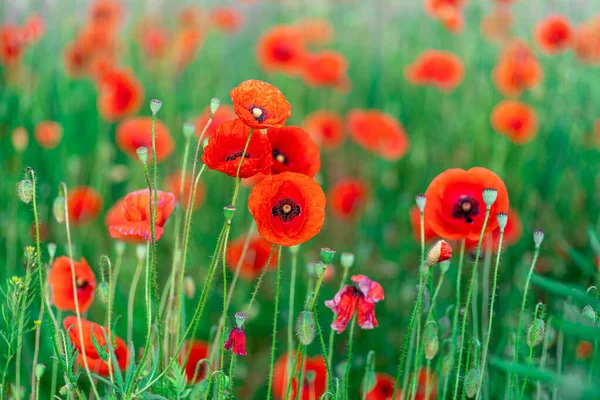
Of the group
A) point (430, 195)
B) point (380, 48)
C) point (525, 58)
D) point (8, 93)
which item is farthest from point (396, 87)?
point (430, 195)

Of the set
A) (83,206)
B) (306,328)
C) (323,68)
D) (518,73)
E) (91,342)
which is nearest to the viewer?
(306,328)

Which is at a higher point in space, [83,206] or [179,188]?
[179,188]

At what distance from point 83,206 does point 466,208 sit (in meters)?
1.43

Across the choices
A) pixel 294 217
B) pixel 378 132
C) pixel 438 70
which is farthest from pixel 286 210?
pixel 438 70

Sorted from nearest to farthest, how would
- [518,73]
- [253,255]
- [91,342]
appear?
1. [91,342]
2. [253,255]
3. [518,73]

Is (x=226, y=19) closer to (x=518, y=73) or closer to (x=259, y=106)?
(x=518, y=73)

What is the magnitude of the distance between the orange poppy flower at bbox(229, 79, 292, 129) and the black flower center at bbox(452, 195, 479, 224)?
37cm

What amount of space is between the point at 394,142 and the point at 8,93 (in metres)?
1.50

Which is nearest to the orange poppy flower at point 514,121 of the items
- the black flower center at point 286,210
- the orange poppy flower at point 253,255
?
the orange poppy flower at point 253,255

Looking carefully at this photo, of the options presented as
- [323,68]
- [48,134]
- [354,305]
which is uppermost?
[323,68]

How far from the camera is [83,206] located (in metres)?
2.35

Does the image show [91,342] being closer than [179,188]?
Yes

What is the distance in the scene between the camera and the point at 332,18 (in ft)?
15.6

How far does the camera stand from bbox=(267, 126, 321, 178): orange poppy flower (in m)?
1.30
